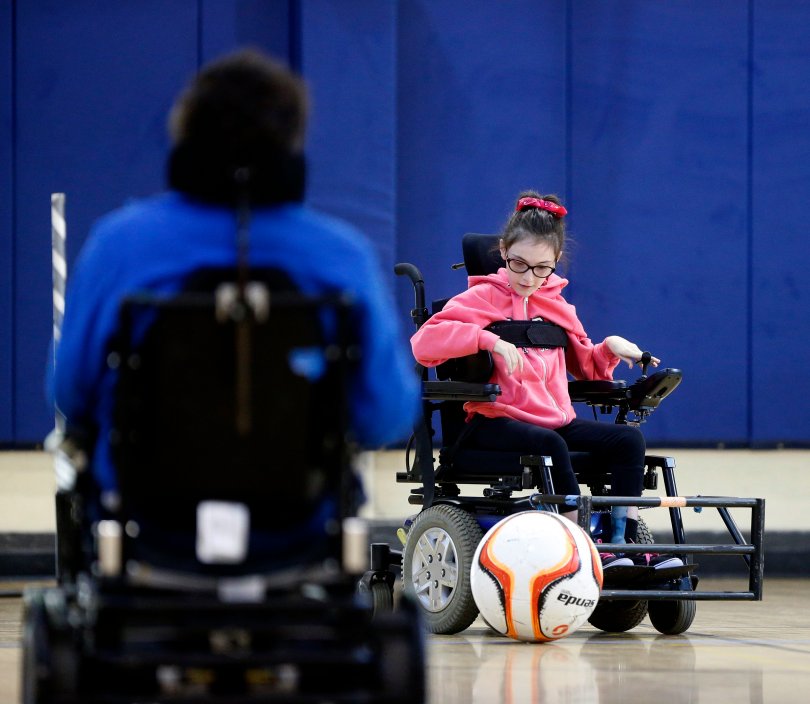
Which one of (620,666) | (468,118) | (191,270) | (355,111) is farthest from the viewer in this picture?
(468,118)

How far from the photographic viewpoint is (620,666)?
12.9ft

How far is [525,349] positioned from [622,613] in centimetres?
96

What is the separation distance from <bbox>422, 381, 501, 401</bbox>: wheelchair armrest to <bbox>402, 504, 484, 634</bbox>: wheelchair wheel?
1.21ft

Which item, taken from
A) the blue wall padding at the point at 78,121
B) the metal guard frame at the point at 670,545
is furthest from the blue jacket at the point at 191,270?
the blue wall padding at the point at 78,121

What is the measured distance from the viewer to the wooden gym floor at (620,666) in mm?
3426

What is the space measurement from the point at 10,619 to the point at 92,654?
11.1 ft

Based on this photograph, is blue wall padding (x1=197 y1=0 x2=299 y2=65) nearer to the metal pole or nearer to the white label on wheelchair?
the metal pole

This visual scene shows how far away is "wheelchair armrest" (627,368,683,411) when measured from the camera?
4895mm

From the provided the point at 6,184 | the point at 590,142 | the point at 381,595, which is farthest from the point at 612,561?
the point at 6,184

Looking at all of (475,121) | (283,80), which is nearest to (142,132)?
(475,121)

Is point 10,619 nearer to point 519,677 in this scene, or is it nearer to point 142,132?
point 519,677

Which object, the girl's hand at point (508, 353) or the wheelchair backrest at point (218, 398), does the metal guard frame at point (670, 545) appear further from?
the wheelchair backrest at point (218, 398)

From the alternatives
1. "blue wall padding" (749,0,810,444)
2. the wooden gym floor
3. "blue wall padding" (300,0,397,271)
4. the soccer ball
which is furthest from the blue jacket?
"blue wall padding" (749,0,810,444)

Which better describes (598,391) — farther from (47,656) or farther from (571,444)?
(47,656)
